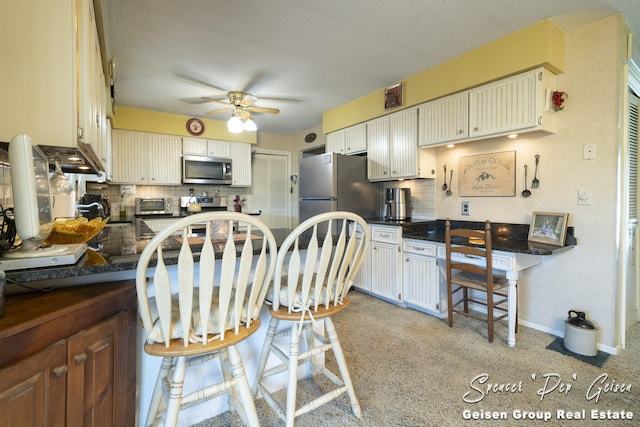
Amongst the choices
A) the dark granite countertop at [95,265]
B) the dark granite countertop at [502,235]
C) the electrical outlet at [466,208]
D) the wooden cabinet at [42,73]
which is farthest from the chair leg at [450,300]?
the wooden cabinet at [42,73]

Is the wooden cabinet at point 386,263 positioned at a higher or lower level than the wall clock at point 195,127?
lower

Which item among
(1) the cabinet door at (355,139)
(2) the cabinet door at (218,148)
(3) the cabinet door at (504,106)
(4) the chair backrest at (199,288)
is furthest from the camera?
(2) the cabinet door at (218,148)

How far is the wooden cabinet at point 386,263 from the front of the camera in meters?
3.02

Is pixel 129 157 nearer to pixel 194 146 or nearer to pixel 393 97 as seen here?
pixel 194 146

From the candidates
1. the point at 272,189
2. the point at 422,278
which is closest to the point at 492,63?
the point at 422,278

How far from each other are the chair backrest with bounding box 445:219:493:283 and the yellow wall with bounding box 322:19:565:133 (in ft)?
4.12

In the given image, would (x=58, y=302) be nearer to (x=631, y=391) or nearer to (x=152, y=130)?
(x=631, y=391)

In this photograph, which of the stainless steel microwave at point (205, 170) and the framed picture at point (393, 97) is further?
the stainless steel microwave at point (205, 170)

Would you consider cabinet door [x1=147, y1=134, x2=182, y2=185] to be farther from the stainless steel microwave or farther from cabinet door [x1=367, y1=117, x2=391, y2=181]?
cabinet door [x1=367, y1=117, x2=391, y2=181]

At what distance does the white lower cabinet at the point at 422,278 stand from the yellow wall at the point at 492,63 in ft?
4.87

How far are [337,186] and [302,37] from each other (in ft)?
5.30

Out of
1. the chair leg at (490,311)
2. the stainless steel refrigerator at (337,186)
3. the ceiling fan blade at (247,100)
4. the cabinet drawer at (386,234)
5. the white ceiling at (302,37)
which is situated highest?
the white ceiling at (302,37)

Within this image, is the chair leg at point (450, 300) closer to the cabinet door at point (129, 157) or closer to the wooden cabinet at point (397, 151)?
the wooden cabinet at point (397, 151)

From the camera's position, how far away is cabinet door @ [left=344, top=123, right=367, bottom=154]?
3.72 metres
